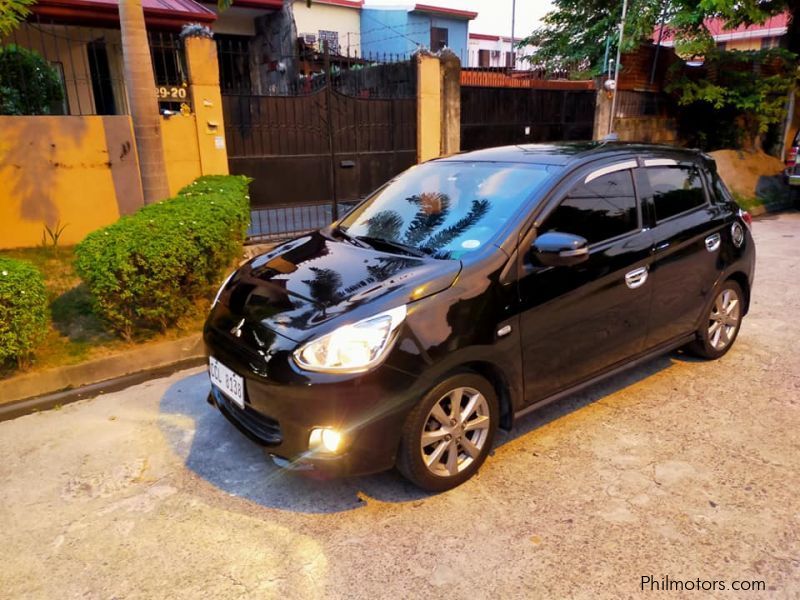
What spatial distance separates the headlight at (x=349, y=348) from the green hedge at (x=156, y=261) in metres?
2.29

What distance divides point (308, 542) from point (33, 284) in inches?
115

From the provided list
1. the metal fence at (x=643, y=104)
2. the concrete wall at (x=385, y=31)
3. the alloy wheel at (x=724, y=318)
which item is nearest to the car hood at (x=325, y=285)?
the alloy wheel at (x=724, y=318)

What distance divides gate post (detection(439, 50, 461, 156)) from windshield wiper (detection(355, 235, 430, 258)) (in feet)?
20.7

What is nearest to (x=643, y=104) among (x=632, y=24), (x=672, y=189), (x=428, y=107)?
(x=632, y=24)

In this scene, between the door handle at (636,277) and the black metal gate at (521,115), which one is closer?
the door handle at (636,277)

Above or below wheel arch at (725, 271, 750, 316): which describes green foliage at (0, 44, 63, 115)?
above

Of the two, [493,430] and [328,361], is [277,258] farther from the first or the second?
[493,430]

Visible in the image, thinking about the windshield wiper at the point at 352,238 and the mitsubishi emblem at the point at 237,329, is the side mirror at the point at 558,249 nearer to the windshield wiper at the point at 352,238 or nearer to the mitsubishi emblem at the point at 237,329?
the windshield wiper at the point at 352,238

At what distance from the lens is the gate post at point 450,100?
9688mm

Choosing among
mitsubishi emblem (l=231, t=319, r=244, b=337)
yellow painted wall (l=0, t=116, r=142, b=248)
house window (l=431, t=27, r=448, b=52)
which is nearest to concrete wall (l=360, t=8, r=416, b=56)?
house window (l=431, t=27, r=448, b=52)

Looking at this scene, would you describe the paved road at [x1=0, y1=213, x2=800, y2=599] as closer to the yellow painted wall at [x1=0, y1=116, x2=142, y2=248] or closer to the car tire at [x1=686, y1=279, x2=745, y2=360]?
the car tire at [x1=686, y1=279, x2=745, y2=360]

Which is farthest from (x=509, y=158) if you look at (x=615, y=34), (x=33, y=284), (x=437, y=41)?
(x=437, y=41)

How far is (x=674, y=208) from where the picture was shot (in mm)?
4113

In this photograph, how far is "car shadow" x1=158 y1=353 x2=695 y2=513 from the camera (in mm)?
3041
